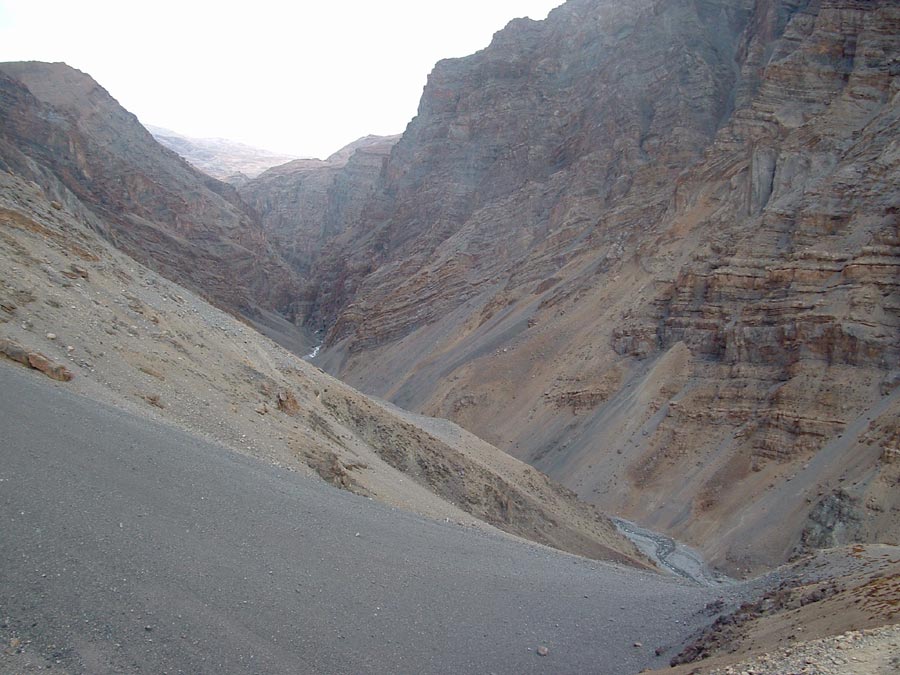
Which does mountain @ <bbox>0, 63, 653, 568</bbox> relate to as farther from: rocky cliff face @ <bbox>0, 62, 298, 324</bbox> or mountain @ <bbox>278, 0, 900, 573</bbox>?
rocky cliff face @ <bbox>0, 62, 298, 324</bbox>

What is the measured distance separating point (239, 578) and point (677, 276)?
32.6 m

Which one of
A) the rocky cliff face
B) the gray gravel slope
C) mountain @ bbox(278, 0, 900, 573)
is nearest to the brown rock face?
the rocky cliff face

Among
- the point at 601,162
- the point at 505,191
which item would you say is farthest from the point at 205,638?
the point at 505,191

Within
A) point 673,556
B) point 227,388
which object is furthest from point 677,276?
point 227,388

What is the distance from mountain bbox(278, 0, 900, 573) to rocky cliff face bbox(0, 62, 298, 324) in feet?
49.1

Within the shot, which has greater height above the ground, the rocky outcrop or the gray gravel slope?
the rocky outcrop

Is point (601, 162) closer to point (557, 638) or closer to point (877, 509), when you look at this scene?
point (877, 509)

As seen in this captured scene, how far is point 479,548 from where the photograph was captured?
12.0 meters

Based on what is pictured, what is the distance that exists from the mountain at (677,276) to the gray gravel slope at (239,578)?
1286 centimetres

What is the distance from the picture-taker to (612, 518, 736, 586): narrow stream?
2041cm

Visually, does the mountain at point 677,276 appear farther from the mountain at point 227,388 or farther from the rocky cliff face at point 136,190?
the rocky cliff face at point 136,190

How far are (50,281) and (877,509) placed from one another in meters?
20.7

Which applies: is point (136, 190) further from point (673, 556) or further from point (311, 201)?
point (673, 556)

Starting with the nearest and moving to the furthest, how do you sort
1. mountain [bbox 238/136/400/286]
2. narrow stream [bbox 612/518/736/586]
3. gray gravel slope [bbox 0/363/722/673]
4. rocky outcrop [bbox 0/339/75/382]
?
1. gray gravel slope [bbox 0/363/722/673]
2. rocky outcrop [bbox 0/339/75/382]
3. narrow stream [bbox 612/518/736/586]
4. mountain [bbox 238/136/400/286]
